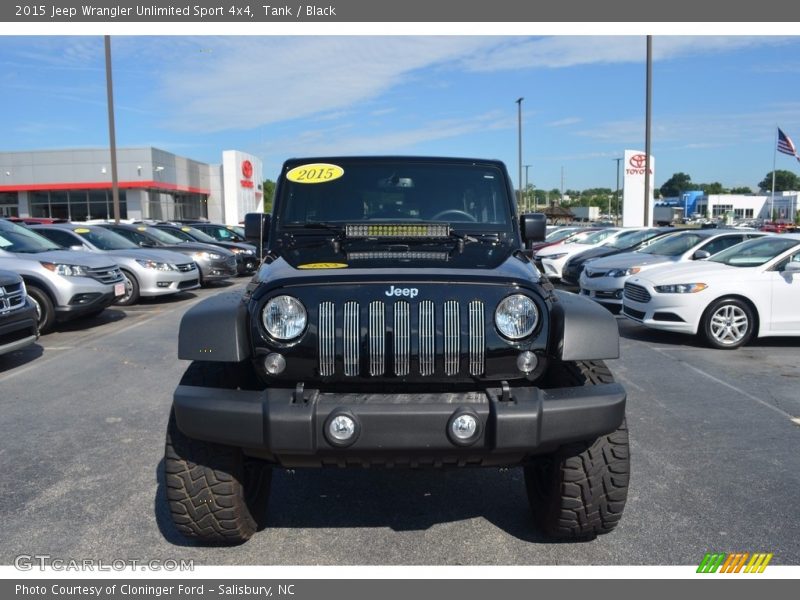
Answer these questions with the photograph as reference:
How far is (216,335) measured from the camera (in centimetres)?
302

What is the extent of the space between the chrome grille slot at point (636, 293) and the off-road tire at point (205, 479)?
6.95m

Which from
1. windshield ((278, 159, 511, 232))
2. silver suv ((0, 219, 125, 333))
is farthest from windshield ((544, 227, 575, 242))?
windshield ((278, 159, 511, 232))

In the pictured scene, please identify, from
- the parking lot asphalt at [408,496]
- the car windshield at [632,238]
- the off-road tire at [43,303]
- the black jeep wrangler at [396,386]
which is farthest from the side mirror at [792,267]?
the off-road tire at [43,303]

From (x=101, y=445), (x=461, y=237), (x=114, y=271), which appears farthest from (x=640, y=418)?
(x=114, y=271)

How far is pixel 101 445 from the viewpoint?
4.87 meters

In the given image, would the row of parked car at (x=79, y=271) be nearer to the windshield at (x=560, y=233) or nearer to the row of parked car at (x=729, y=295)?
the row of parked car at (x=729, y=295)

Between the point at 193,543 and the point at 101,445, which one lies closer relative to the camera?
the point at 193,543

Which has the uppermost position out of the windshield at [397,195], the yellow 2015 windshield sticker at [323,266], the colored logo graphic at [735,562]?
the windshield at [397,195]

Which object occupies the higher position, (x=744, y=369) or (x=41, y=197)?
(x=41, y=197)

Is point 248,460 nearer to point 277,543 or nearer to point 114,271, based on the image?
point 277,543

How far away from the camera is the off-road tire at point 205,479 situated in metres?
3.12

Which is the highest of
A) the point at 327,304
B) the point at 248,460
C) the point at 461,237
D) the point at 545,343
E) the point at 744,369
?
the point at 461,237

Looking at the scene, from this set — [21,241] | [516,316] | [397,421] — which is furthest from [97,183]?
[397,421]

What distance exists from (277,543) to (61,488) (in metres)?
1.57
